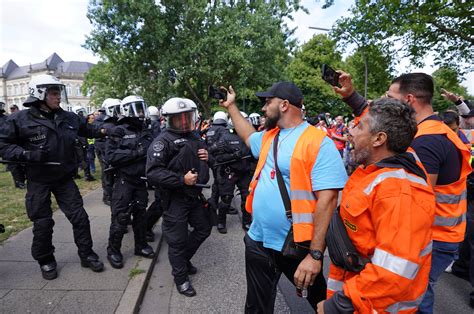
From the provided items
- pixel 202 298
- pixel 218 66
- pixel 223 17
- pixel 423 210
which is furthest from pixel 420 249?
pixel 223 17

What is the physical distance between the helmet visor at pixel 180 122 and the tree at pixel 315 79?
34694mm

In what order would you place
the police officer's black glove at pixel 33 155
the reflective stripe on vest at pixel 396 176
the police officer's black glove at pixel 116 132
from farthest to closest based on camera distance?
the police officer's black glove at pixel 116 132, the police officer's black glove at pixel 33 155, the reflective stripe on vest at pixel 396 176

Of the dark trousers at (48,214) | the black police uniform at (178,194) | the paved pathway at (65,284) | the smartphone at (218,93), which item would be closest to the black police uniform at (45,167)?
the dark trousers at (48,214)

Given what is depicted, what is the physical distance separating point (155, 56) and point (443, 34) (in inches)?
577

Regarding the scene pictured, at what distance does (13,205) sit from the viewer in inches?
274

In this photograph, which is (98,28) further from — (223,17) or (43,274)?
(43,274)

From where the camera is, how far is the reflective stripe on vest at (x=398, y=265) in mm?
1386

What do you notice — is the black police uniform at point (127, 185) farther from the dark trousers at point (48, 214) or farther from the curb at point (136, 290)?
the dark trousers at point (48, 214)

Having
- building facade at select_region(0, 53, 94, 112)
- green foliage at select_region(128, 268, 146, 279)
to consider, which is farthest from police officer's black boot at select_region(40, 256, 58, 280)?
building facade at select_region(0, 53, 94, 112)

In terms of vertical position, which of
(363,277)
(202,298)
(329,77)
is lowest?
(202,298)

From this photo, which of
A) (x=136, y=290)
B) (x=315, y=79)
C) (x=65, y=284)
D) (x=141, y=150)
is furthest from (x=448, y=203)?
(x=315, y=79)

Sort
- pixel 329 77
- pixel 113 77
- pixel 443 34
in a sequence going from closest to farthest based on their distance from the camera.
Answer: pixel 329 77 → pixel 443 34 → pixel 113 77

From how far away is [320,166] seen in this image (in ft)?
6.81

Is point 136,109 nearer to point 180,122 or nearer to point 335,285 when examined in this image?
point 180,122
